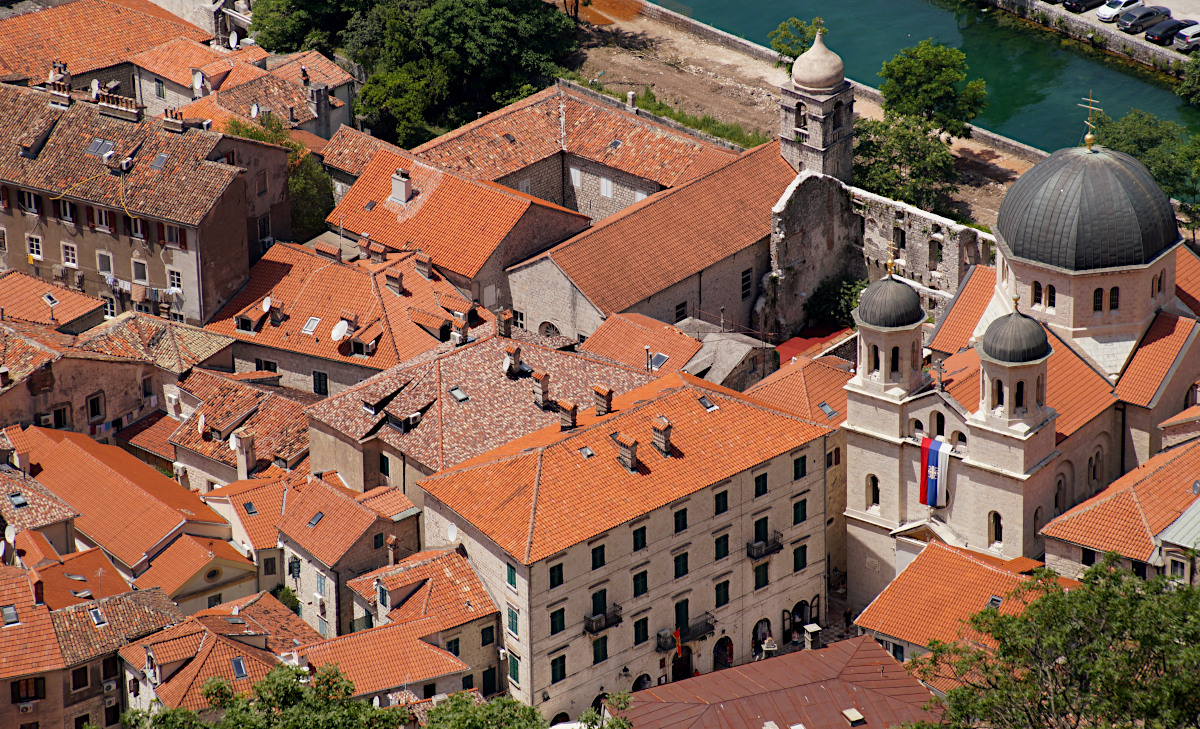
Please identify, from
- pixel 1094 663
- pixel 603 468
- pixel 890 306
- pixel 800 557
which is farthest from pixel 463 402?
pixel 1094 663

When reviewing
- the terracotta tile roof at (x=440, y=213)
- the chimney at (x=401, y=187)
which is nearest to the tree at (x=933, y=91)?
the terracotta tile roof at (x=440, y=213)

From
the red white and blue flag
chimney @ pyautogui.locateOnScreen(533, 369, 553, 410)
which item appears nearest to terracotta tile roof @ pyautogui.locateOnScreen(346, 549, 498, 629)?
chimney @ pyautogui.locateOnScreen(533, 369, 553, 410)

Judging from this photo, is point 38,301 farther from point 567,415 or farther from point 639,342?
point 567,415

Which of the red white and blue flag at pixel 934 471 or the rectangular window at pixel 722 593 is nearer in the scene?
the red white and blue flag at pixel 934 471

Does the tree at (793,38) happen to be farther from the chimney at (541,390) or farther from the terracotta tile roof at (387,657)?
Answer: the terracotta tile roof at (387,657)

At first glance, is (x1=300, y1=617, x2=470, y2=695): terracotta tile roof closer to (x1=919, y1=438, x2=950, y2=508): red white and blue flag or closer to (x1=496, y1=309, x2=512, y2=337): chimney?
A: (x1=496, y1=309, x2=512, y2=337): chimney

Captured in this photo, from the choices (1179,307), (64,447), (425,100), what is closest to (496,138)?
(425,100)
